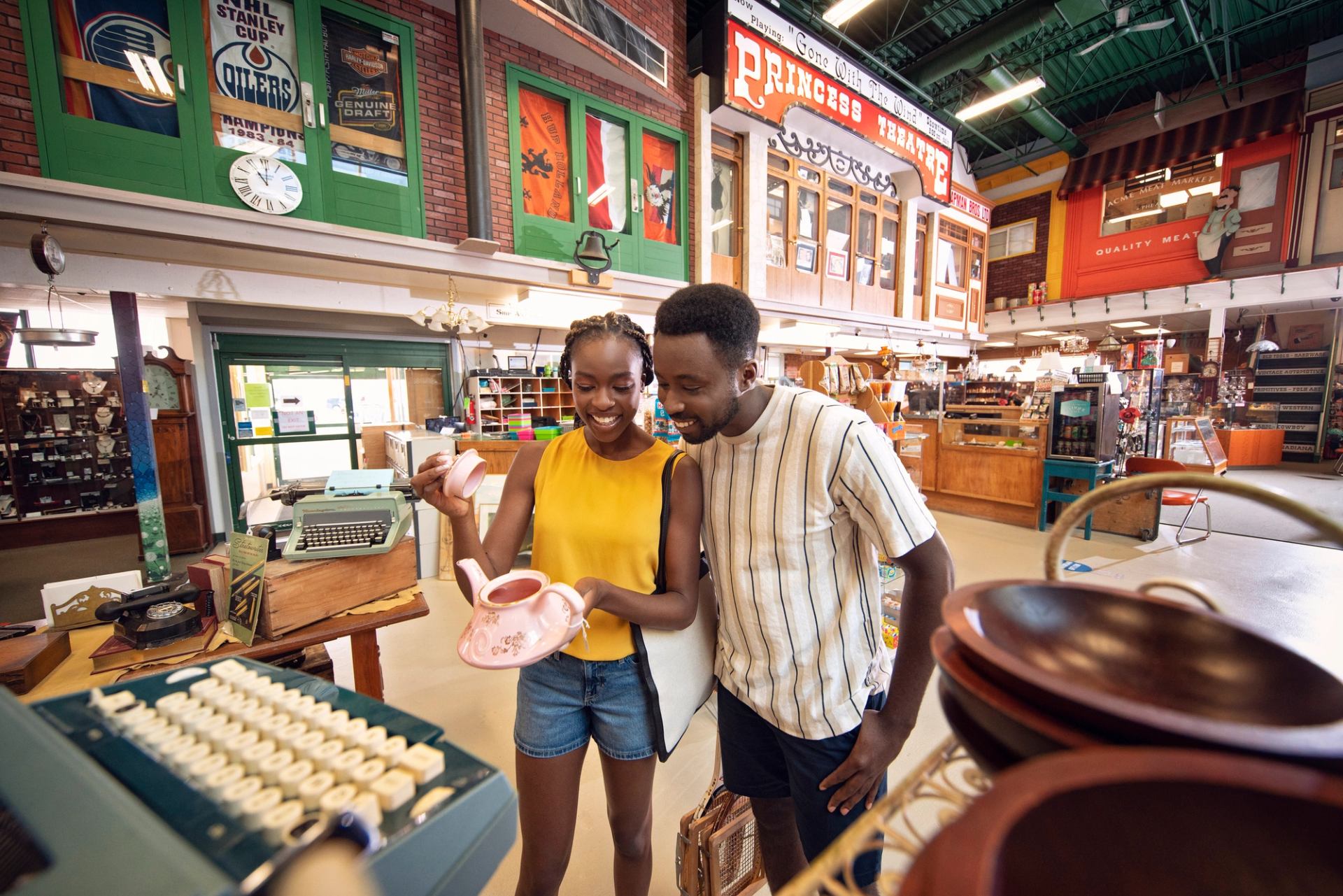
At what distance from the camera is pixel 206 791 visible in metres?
0.54

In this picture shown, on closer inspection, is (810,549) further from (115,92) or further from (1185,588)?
(115,92)

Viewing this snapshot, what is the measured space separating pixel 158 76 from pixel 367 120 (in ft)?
4.40

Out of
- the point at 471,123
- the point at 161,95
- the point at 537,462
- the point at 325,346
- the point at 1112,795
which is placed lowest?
the point at 1112,795

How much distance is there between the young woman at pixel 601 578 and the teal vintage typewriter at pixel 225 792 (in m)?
0.55

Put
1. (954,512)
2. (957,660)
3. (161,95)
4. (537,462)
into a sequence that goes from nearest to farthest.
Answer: (957,660) → (537,462) → (161,95) → (954,512)

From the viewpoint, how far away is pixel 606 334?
4.07 feet

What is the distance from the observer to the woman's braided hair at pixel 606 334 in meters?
1.26

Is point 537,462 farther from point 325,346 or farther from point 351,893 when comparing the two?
point 325,346

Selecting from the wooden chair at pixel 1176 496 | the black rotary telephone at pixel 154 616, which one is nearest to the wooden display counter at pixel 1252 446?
the wooden chair at pixel 1176 496

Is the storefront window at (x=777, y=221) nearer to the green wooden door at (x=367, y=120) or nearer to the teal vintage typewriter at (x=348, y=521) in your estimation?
the green wooden door at (x=367, y=120)

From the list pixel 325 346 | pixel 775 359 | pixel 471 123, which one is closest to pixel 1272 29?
pixel 775 359

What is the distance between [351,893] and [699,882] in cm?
147

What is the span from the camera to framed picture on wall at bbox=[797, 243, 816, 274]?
816cm

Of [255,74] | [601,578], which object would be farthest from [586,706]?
[255,74]
